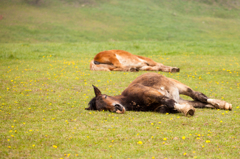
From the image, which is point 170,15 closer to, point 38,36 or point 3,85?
point 38,36

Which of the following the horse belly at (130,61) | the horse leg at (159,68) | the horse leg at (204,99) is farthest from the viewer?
the horse belly at (130,61)

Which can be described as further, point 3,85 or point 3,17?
point 3,17

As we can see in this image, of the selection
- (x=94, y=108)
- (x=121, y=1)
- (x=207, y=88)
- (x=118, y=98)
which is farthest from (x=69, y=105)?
(x=121, y=1)

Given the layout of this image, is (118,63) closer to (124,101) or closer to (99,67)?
(99,67)

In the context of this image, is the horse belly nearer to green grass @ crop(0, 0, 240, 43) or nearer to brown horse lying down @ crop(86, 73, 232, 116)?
brown horse lying down @ crop(86, 73, 232, 116)

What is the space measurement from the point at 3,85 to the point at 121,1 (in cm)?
4478

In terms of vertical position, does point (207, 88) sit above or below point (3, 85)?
above

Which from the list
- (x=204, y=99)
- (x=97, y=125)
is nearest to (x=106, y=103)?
(x=97, y=125)

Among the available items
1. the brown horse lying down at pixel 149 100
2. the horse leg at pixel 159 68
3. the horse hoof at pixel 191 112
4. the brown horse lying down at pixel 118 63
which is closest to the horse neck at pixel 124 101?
the brown horse lying down at pixel 149 100

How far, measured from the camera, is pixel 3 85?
1020 cm

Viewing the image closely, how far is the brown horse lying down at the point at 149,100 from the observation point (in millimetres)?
6621

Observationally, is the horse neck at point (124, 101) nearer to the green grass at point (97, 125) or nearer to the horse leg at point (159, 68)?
the green grass at point (97, 125)

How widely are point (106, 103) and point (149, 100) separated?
1099 millimetres

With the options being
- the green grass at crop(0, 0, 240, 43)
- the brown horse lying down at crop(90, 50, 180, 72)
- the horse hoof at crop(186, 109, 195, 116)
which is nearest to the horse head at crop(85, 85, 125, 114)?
the horse hoof at crop(186, 109, 195, 116)
